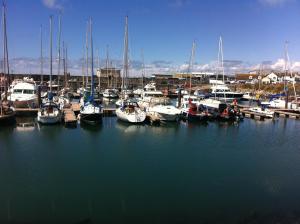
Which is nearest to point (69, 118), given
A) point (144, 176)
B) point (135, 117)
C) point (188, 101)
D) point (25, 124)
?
point (25, 124)

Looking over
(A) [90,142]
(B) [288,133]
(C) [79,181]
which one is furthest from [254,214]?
(B) [288,133]

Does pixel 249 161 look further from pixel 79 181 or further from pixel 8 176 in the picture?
pixel 8 176

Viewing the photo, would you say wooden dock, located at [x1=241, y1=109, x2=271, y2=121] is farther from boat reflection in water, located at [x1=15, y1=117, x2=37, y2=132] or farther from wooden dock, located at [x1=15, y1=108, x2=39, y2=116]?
wooden dock, located at [x1=15, y1=108, x2=39, y2=116]

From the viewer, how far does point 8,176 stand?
19938 mm

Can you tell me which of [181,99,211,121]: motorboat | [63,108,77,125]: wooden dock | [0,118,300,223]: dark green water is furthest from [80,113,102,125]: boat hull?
[181,99,211,121]: motorboat

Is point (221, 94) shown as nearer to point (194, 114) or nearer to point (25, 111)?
point (194, 114)

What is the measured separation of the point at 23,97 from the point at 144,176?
101 feet

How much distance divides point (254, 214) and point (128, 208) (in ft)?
20.9

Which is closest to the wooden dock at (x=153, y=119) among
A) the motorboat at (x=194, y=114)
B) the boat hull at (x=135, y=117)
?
the boat hull at (x=135, y=117)

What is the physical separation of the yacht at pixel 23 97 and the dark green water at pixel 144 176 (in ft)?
34.8

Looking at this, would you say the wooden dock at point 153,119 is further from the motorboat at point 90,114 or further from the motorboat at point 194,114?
the motorboat at point 90,114

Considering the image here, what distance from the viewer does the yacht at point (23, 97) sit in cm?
4403

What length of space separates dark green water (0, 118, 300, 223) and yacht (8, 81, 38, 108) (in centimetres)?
1061

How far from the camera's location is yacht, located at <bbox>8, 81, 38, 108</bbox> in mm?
44031
